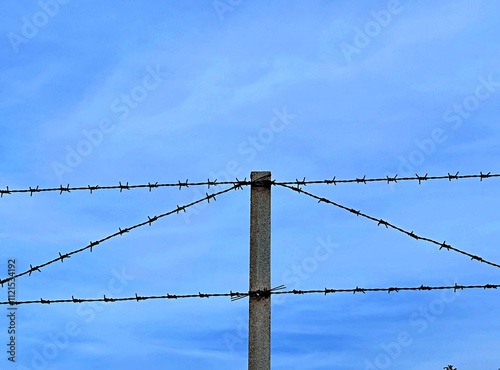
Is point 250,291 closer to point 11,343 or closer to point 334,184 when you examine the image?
point 334,184

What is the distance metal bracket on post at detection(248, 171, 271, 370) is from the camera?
8766 millimetres

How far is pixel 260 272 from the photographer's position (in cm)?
890

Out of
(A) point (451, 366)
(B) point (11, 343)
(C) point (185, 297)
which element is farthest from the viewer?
(A) point (451, 366)

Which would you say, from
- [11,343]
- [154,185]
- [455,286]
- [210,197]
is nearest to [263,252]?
[210,197]

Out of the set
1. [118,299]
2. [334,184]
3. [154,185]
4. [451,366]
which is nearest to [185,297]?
[118,299]

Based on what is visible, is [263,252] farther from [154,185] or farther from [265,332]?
[154,185]

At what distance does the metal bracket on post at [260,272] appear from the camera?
877cm

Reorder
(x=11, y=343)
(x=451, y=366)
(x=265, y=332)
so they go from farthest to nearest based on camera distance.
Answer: (x=451, y=366) → (x=11, y=343) → (x=265, y=332)

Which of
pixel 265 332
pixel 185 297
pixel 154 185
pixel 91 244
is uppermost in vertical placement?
pixel 154 185

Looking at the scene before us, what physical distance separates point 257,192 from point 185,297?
1.50 m

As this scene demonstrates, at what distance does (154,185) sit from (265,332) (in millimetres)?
2283

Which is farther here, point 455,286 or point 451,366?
point 451,366

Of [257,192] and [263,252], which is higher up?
[257,192]

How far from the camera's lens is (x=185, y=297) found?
941cm
